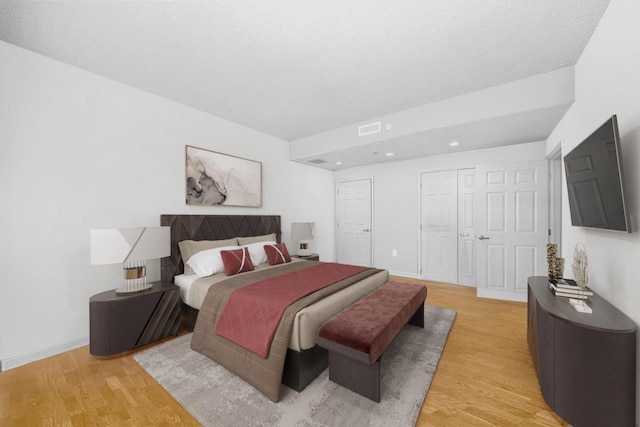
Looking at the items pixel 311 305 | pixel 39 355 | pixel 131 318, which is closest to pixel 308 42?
pixel 311 305

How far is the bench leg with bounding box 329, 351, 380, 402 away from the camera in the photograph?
170cm

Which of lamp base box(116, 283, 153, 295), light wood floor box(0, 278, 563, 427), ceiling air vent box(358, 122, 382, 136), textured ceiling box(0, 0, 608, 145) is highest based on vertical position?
textured ceiling box(0, 0, 608, 145)

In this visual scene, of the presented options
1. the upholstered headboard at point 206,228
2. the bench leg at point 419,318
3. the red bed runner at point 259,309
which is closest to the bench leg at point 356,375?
the red bed runner at point 259,309

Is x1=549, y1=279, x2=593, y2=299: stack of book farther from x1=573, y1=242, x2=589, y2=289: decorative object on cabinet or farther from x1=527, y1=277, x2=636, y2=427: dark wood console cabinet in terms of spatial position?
x1=527, y1=277, x2=636, y2=427: dark wood console cabinet

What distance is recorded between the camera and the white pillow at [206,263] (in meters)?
2.81

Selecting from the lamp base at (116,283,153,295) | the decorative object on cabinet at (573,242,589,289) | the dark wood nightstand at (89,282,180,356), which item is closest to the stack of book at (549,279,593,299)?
the decorative object on cabinet at (573,242,589,289)

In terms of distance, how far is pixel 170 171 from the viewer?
3.15 m

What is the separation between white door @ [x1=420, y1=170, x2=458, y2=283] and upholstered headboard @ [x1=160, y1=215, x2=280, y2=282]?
287 cm

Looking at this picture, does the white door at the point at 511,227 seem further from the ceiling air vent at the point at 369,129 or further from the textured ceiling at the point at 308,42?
the ceiling air vent at the point at 369,129

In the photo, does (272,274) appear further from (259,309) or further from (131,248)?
(131,248)

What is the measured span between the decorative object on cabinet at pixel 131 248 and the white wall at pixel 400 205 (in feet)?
13.4

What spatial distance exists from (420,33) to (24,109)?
3453 millimetres

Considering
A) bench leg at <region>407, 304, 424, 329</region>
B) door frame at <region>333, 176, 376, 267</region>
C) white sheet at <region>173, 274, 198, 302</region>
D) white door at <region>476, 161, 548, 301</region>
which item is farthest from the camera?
door frame at <region>333, 176, 376, 267</region>

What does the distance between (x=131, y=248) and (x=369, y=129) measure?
331 centimetres
